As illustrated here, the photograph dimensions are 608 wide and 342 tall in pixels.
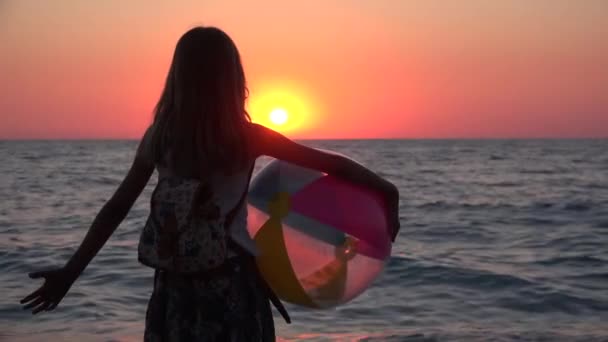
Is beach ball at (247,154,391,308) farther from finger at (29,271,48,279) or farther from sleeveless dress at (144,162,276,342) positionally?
finger at (29,271,48,279)

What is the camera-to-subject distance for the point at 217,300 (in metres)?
2.50

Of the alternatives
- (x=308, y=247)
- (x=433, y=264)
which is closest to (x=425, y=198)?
(x=433, y=264)

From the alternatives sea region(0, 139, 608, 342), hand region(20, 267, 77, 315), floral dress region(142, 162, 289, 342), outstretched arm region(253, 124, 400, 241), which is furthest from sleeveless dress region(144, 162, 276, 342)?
sea region(0, 139, 608, 342)

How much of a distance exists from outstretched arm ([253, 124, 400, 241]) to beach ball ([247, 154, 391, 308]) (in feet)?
0.36

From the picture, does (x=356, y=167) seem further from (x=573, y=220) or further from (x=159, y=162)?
(x=573, y=220)

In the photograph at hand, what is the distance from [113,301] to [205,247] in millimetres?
5209

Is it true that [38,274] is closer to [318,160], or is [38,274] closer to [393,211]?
[318,160]

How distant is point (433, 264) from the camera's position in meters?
9.23

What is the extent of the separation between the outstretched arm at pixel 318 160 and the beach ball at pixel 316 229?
0.11 metres

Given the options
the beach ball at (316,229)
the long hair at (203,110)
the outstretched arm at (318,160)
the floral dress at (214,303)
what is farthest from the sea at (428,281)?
the long hair at (203,110)

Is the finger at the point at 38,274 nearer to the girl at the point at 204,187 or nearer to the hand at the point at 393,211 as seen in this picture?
the girl at the point at 204,187

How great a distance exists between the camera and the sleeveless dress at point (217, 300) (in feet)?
8.16

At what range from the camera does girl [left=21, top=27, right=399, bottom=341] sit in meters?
2.41

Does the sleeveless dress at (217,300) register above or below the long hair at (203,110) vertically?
below
